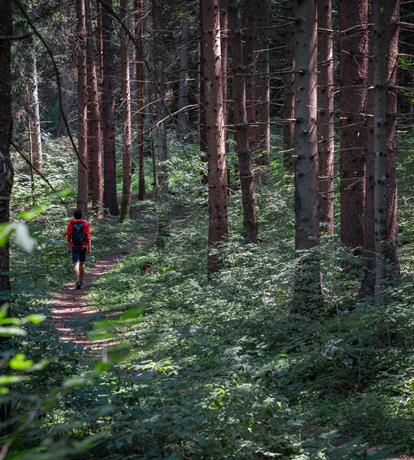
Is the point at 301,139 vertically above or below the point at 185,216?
above

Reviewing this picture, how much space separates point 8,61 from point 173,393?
305cm

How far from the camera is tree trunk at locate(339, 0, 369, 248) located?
11.2m

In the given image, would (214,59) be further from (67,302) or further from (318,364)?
(318,364)

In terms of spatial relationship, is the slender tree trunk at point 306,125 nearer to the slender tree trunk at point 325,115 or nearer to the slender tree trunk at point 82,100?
the slender tree trunk at point 325,115

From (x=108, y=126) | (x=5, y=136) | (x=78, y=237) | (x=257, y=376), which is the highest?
(x=108, y=126)

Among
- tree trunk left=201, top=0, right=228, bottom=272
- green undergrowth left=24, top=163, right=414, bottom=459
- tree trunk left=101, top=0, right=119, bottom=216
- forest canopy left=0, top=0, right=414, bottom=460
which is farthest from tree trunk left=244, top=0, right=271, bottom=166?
green undergrowth left=24, top=163, right=414, bottom=459

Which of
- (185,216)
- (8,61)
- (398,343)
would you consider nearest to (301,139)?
(398,343)

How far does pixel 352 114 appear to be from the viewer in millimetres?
11047

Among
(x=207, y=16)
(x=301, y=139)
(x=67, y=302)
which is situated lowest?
(x=67, y=302)

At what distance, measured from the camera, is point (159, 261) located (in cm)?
1678

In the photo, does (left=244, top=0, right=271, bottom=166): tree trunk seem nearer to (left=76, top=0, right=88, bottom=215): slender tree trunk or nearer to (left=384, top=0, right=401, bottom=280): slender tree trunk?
(left=76, top=0, right=88, bottom=215): slender tree trunk

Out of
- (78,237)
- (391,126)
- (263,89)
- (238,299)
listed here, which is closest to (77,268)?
(78,237)

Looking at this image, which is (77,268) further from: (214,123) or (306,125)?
(306,125)

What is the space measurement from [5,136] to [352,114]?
24.7ft
